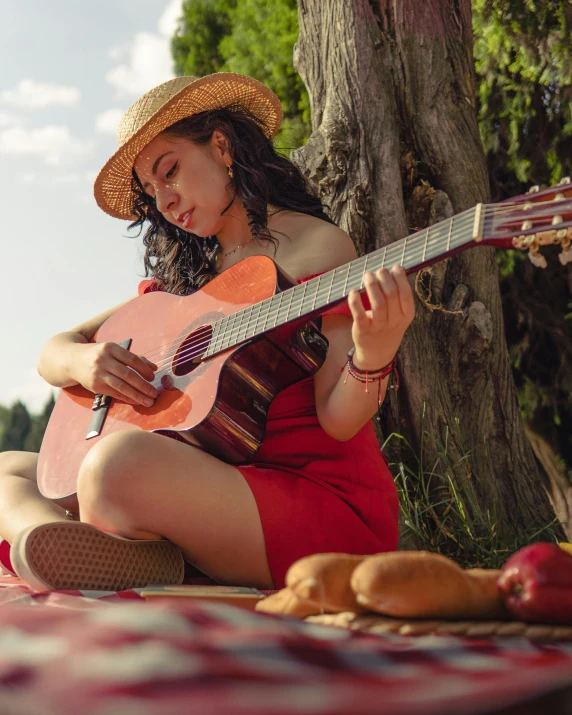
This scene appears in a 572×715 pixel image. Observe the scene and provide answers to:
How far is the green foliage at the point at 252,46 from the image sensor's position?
4.49 m

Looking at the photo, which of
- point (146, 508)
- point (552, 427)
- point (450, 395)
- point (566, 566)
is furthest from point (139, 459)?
point (552, 427)

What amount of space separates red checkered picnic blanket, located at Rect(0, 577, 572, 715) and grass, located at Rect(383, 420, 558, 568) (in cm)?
194

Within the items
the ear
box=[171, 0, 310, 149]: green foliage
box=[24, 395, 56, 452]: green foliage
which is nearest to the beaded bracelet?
the ear

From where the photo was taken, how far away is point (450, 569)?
3.52 feet

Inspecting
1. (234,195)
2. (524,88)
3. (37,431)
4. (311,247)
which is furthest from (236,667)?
(37,431)

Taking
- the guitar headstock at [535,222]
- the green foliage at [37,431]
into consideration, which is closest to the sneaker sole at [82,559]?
the guitar headstock at [535,222]

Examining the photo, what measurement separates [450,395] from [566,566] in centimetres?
201

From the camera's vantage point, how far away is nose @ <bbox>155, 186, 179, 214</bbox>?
2.44 m

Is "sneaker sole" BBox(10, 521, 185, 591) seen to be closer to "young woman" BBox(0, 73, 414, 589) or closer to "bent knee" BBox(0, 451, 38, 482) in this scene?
"young woman" BBox(0, 73, 414, 589)

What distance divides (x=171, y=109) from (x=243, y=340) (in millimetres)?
A: 963

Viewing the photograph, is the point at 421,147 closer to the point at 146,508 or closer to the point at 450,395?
the point at 450,395

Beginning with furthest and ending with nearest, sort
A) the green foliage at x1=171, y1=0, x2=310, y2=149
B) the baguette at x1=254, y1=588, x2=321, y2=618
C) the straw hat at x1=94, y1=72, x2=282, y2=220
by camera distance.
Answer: the green foliage at x1=171, y1=0, x2=310, y2=149 < the straw hat at x1=94, y1=72, x2=282, y2=220 < the baguette at x1=254, y1=588, x2=321, y2=618

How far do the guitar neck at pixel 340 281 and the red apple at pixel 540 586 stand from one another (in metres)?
0.72

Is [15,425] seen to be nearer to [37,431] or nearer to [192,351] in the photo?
[37,431]
